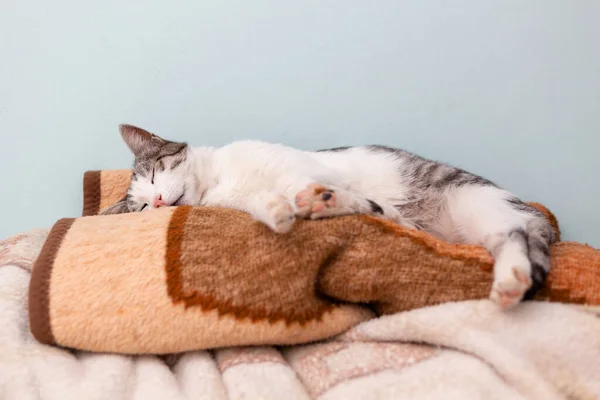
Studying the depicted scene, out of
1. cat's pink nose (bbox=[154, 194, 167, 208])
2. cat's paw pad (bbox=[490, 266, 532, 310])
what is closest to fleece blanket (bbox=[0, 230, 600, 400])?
cat's paw pad (bbox=[490, 266, 532, 310])

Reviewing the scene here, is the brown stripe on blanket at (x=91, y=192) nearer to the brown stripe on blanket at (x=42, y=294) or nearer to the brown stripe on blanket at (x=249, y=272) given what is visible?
the brown stripe on blanket at (x=42, y=294)

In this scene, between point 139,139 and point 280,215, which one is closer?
point 280,215

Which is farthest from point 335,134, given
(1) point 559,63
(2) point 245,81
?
(1) point 559,63

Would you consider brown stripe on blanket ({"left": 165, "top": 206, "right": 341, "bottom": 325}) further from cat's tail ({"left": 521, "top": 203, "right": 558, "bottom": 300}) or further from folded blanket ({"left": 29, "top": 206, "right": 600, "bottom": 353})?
cat's tail ({"left": 521, "top": 203, "right": 558, "bottom": 300})

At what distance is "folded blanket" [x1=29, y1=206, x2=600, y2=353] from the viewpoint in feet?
3.21

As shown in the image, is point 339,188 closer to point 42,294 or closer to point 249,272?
point 249,272

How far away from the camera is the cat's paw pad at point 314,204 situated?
110 centimetres

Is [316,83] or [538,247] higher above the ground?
[316,83]

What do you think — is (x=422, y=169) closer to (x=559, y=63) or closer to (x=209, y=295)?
(x=559, y=63)

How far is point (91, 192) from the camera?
5.87 feet

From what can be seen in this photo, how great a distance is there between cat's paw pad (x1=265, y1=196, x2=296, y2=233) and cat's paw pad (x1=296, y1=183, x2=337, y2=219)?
0.05 meters

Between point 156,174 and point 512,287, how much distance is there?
114 cm

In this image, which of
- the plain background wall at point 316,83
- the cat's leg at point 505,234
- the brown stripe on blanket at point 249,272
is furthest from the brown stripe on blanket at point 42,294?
the cat's leg at point 505,234

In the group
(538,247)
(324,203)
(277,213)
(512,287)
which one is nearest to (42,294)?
(277,213)
